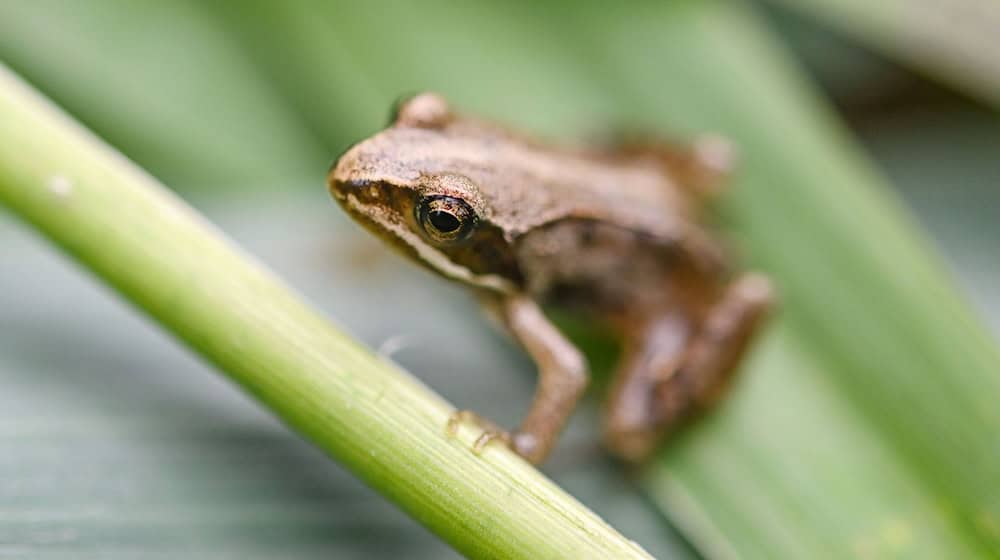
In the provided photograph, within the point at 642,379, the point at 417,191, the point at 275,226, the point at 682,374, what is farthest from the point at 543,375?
the point at 275,226

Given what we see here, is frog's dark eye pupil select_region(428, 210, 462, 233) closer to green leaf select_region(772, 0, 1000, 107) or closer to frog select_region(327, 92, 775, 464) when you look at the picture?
frog select_region(327, 92, 775, 464)

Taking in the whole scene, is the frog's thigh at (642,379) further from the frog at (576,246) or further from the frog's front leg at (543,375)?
the frog's front leg at (543,375)

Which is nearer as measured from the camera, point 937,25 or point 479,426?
point 479,426

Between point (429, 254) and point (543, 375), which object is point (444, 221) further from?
point (543, 375)

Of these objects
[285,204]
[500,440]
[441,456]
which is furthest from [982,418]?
[285,204]

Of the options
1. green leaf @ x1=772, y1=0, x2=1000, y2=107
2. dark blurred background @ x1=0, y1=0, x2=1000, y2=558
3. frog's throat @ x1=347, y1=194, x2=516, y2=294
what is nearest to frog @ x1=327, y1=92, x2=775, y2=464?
frog's throat @ x1=347, y1=194, x2=516, y2=294

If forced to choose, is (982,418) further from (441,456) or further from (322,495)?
(322,495)

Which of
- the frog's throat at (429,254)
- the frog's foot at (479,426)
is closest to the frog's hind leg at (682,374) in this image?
the frog's throat at (429,254)

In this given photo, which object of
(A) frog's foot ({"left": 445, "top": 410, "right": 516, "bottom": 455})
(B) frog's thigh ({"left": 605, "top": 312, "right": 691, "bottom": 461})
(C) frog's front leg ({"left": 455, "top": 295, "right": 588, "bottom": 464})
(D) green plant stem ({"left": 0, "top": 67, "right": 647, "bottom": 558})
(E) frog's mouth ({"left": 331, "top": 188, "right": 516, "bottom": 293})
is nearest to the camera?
(D) green plant stem ({"left": 0, "top": 67, "right": 647, "bottom": 558})
